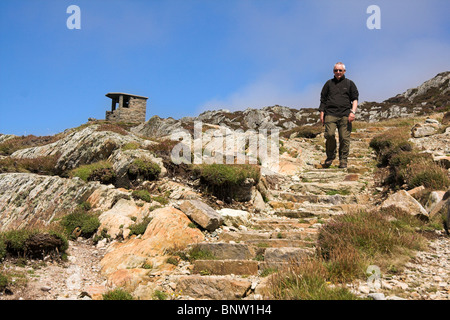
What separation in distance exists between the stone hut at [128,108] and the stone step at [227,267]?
40.2m

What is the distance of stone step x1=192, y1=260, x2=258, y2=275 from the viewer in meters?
5.43

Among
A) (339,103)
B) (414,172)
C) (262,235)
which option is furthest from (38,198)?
(414,172)

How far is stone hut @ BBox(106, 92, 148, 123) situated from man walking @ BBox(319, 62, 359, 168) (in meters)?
35.9

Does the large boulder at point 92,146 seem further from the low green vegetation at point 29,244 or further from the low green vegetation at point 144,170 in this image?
the low green vegetation at point 29,244

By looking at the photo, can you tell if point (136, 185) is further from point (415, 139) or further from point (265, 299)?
point (415, 139)

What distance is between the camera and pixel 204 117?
56062mm

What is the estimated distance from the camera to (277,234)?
714 cm

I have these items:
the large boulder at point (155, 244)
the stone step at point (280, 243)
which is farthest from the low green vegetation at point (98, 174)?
the stone step at point (280, 243)

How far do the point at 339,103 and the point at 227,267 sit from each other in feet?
27.3

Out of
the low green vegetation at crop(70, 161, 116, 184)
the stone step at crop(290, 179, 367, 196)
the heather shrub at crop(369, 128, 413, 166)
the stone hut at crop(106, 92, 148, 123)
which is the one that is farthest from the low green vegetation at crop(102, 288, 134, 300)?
the stone hut at crop(106, 92, 148, 123)

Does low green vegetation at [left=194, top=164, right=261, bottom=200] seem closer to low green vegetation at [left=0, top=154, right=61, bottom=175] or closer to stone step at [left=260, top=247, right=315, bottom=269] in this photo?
stone step at [left=260, top=247, right=315, bottom=269]

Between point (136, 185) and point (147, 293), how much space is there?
6334mm
